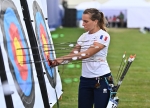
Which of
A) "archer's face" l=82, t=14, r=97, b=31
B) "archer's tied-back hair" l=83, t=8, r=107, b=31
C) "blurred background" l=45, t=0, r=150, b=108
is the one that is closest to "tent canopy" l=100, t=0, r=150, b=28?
"blurred background" l=45, t=0, r=150, b=108

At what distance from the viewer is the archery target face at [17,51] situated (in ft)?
12.3

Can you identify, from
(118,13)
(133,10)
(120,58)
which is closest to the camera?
(120,58)

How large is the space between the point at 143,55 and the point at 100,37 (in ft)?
32.1

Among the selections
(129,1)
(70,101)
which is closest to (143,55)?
(70,101)

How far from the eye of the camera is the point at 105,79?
4105mm

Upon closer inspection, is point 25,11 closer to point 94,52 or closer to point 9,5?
point 9,5

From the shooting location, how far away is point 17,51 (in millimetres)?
3951

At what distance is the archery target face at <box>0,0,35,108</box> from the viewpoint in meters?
3.74

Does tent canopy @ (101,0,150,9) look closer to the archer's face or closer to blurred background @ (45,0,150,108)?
blurred background @ (45,0,150,108)

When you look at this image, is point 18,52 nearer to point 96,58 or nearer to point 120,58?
point 96,58

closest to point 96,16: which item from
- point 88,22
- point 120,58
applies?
point 88,22

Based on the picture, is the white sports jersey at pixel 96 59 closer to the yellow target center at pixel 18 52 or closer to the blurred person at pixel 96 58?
the blurred person at pixel 96 58

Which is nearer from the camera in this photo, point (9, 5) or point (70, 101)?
point (9, 5)

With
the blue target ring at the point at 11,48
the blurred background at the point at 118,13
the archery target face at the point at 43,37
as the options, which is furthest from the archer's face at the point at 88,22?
the blurred background at the point at 118,13
